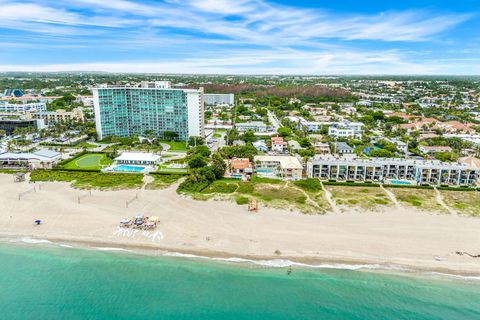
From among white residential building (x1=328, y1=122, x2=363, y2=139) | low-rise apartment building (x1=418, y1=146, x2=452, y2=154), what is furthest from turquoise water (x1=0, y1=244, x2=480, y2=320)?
white residential building (x1=328, y1=122, x2=363, y2=139)

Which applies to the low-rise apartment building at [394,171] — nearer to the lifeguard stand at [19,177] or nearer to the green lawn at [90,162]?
the green lawn at [90,162]

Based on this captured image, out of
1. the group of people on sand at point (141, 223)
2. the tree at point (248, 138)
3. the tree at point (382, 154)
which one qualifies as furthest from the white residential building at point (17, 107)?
the tree at point (382, 154)

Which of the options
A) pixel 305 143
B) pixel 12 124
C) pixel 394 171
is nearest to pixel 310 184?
pixel 394 171

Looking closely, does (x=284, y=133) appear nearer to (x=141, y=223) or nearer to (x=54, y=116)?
(x=141, y=223)

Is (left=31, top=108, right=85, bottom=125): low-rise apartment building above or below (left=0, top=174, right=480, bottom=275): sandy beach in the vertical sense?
above

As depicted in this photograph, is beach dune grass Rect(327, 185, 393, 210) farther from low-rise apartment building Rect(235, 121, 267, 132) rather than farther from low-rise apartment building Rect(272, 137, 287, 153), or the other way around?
low-rise apartment building Rect(235, 121, 267, 132)

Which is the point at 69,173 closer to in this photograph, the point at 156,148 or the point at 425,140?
the point at 156,148
